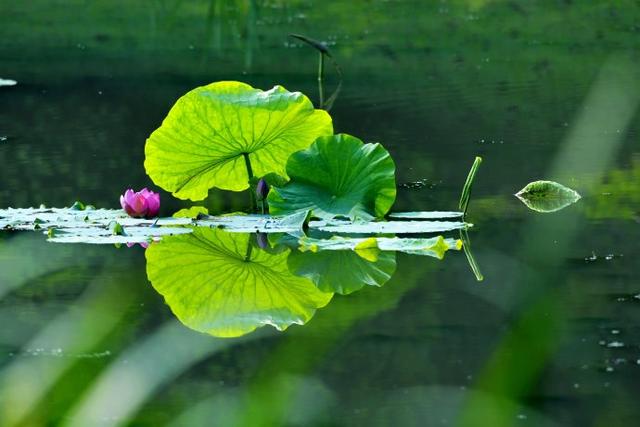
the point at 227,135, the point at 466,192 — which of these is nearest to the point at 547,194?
the point at 466,192

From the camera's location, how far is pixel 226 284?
2.56m

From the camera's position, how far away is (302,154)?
3.07 meters

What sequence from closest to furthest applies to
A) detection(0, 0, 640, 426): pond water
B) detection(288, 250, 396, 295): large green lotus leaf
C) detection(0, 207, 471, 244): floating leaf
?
detection(0, 0, 640, 426): pond water < detection(288, 250, 396, 295): large green lotus leaf < detection(0, 207, 471, 244): floating leaf

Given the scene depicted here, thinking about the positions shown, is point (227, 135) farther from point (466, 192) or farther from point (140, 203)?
point (466, 192)

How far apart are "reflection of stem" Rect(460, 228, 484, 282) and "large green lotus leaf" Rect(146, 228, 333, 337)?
1.00 feet

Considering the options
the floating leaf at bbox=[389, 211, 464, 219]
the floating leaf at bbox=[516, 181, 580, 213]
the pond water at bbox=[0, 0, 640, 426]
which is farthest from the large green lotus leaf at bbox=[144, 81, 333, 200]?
the floating leaf at bbox=[516, 181, 580, 213]

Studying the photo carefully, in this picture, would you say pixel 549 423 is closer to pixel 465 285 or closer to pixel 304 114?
pixel 465 285

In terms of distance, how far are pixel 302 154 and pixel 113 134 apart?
1908 mm

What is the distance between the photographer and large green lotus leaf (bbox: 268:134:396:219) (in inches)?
119

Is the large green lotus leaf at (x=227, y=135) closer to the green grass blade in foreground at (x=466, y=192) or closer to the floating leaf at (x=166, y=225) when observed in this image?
the floating leaf at (x=166, y=225)

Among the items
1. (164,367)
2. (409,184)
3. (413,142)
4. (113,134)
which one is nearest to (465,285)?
(164,367)

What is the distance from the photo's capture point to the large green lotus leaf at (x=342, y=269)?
2.53 metres

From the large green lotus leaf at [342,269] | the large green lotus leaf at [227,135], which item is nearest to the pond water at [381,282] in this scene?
the large green lotus leaf at [342,269]

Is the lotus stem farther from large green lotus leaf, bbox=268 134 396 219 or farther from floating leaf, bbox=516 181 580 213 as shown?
floating leaf, bbox=516 181 580 213
